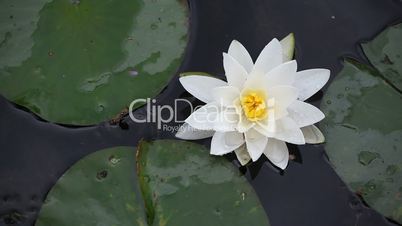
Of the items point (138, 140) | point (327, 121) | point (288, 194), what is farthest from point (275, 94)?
point (138, 140)

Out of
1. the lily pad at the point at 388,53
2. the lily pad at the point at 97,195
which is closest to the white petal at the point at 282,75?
the lily pad at the point at 388,53

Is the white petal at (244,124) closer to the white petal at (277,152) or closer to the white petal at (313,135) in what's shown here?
the white petal at (277,152)

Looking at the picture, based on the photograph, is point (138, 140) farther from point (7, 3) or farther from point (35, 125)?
point (7, 3)

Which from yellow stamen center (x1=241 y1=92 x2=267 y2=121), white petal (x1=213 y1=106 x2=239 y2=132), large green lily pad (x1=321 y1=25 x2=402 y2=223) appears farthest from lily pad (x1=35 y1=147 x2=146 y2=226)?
large green lily pad (x1=321 y1=25 x2=402 y2=223)

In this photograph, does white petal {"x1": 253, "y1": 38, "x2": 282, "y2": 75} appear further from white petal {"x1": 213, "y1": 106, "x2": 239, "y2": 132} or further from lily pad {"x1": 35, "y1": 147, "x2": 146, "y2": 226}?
lily pad {"x1": 35, "y1": 147, "x2": 146, "y2": 226}

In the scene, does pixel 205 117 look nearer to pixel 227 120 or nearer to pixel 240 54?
pixel 227 120

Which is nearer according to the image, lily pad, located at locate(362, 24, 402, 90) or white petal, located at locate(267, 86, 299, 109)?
white petal, located at locate(267, 86, 299, 109)

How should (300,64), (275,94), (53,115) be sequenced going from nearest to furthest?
(275,94)
(53,115)
(300,64)
